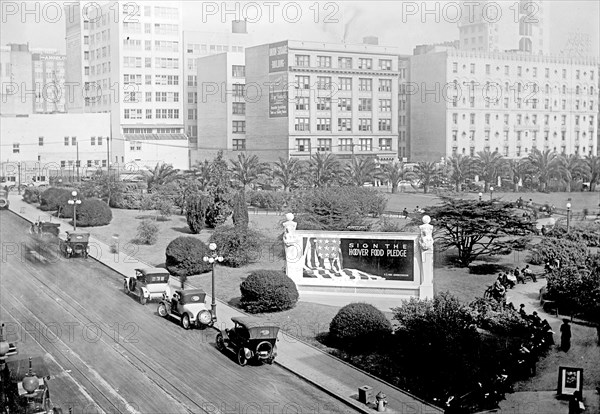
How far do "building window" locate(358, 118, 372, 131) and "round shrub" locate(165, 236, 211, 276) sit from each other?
56.4m

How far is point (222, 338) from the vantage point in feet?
76.3

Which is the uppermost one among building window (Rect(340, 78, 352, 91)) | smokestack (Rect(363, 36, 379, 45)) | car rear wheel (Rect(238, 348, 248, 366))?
smokestack (Rect(363, 36, 379, 45))

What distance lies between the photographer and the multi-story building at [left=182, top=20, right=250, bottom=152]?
10625cm

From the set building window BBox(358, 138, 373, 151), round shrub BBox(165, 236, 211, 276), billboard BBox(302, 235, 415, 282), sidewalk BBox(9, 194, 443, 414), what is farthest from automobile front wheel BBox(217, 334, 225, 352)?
building window BBox(358, 138, 373, 151)

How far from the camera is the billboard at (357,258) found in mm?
28438

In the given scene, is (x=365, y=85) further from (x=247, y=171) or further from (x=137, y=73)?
(x=247, y=171)

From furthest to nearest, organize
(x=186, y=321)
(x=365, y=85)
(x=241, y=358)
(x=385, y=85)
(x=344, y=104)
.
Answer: (x=385, y=85) < (x=365, y=85) < (x=344, y=104) < (x=186, y=321) < (x=241, y=358)

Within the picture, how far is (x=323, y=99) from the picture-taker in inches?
3423

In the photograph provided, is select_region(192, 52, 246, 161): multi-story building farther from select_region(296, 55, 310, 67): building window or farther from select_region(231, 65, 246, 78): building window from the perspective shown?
select_region(296, 55, 310, 67): building window

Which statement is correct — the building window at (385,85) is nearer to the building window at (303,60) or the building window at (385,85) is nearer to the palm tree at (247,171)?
the building window at (303,60)

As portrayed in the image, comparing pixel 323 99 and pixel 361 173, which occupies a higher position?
pixel 323 99

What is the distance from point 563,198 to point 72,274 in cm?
4807

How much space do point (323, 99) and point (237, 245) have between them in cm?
5222

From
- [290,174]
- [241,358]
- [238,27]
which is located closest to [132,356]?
[241,358]
